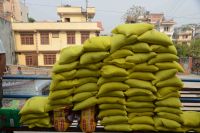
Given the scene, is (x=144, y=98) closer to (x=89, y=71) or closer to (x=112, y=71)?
(x=112, y=71)

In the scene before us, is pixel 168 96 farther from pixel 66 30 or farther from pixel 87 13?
pixel 87 13

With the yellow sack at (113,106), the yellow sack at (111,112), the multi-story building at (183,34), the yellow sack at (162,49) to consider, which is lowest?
the yellow sack at (111,112)

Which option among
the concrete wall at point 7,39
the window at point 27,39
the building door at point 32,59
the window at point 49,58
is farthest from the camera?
the window at point 49,58

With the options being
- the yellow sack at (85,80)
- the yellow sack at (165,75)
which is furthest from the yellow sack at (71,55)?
the yellow sack at (165,75)

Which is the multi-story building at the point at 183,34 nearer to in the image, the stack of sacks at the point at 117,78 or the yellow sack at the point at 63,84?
the stack of sacks at the point at 117,78

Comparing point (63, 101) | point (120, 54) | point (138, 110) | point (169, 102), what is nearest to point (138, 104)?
point (138, 110)

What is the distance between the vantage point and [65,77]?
99.7 inches

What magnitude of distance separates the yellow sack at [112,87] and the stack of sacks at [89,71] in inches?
4.3

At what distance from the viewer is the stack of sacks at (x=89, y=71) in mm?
2492

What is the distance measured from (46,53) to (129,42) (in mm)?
26810

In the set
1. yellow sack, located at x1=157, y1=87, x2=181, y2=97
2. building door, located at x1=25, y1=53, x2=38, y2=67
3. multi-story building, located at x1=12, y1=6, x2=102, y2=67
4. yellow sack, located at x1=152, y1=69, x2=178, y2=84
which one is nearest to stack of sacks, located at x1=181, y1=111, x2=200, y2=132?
yellow sack, located at x1=157, y1=87, x2=181, y2=97

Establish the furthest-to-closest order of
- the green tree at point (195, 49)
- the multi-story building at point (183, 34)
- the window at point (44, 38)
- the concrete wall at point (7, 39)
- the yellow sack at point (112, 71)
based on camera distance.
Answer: the multi-story building at point (183, 34)
the green tree at point (195, 49)
the window at point (44, 38)
the concrete wall at point (7, 39)
the yellow sack at point (112, 71)

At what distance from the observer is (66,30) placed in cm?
2756

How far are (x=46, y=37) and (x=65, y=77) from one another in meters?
26.3
